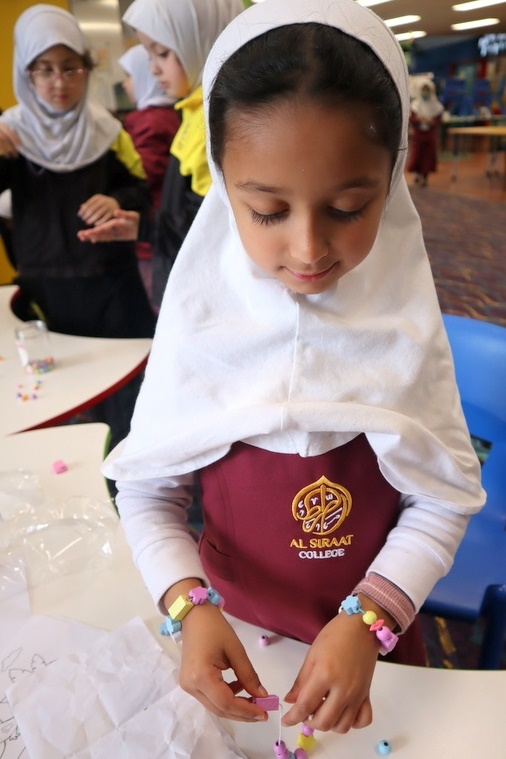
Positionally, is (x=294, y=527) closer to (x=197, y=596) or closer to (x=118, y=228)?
(x=197, y=596)

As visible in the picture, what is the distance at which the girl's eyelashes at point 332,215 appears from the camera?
0.52 meters

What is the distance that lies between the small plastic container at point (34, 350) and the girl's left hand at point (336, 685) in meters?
1.03

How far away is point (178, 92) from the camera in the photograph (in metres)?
1.59

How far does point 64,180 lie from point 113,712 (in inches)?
60.5

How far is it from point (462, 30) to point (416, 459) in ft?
56.9

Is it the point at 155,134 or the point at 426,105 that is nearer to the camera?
the point at 155,134

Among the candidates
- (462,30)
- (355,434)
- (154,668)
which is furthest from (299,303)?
(462,30)

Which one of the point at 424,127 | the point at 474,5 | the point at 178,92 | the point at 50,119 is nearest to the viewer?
the point at 178,92

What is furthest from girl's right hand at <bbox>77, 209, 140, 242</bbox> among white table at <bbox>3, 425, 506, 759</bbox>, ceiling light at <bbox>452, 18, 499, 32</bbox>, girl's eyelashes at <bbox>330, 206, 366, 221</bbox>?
ceiling light at <bbox>452, 18, 499, 32</bbox>

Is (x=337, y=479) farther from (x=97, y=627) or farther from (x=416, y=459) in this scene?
(x=97, y=627)

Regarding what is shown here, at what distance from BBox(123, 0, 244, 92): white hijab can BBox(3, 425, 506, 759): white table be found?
1.32 meters

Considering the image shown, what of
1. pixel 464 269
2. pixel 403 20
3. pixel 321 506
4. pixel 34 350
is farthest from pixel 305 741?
pixel 403 20

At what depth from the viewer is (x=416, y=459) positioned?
0.63 meters

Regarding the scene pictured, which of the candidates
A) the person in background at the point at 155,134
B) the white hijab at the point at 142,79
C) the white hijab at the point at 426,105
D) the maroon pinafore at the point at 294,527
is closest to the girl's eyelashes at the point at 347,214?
the maroon pinafore at the point at 294,527
